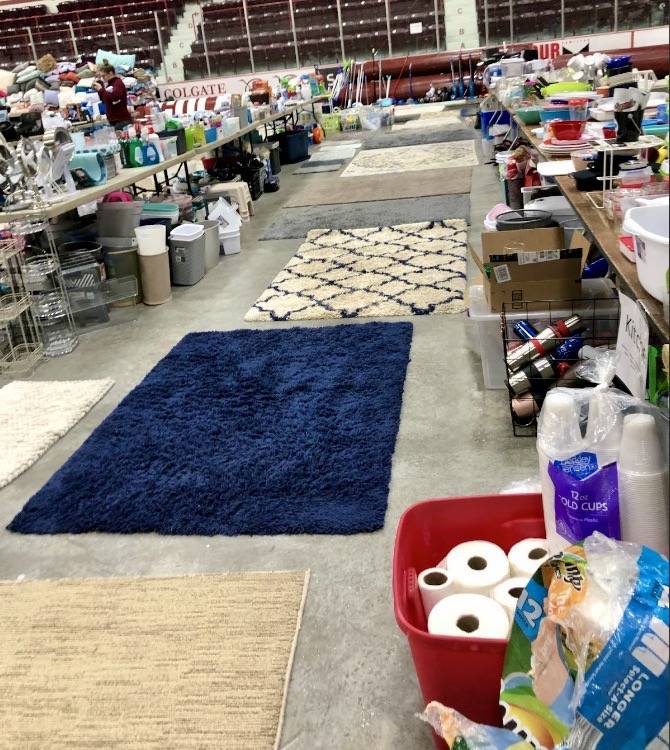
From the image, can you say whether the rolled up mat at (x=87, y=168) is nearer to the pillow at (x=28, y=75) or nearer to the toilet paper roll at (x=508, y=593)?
the toilet paper roll at (x=508, y=593)

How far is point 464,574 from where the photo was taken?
4.93 feet

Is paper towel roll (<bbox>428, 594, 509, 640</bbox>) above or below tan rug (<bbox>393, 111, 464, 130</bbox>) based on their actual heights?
below

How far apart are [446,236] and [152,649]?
4.12 meters

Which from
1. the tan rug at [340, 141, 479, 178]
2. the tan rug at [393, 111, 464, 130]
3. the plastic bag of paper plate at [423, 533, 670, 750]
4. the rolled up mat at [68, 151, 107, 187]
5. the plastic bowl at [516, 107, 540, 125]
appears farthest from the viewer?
the tan rug at [393, 111, 464, 130]

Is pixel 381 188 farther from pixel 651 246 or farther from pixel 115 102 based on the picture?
pixel 651 246

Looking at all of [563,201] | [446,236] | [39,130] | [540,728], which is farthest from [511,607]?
[39,130]

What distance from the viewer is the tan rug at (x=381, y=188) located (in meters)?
6.93

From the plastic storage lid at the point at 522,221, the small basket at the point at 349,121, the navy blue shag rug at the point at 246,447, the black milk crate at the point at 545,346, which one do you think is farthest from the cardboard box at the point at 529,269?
the small basket at the point at 349,121

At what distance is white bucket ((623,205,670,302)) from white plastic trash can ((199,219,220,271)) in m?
4.08

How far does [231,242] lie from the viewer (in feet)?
18.3

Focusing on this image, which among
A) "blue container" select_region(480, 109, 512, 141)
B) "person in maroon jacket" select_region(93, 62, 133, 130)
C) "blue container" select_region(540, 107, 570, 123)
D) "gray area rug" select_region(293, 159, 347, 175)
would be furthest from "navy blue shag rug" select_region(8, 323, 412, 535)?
"gray area rug" select_region(293, 159, 347, 175)

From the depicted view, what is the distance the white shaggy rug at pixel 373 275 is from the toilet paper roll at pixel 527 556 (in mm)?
2407

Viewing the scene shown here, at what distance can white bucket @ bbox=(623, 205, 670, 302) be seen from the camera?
1.24 metres

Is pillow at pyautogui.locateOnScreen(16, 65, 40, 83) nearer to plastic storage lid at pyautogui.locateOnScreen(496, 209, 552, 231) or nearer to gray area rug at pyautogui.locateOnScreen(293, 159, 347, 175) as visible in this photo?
gray area rug at pyautogui.locateOnScreen(293, 159, 347, 175)
